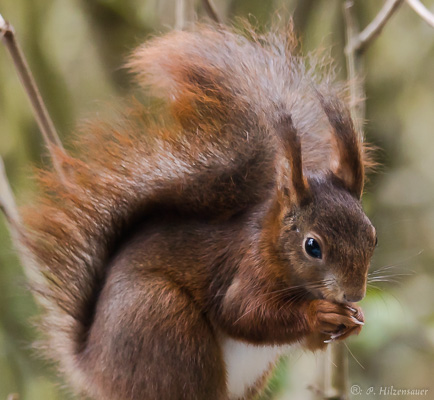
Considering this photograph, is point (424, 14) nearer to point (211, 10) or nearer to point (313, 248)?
point (211, 10)

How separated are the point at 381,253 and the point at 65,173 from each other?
1.52 metres

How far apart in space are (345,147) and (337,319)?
355 mm

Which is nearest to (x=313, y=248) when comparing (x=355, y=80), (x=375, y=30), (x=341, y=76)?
(x=355, y=80)

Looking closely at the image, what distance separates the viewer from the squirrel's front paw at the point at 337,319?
120 centimetres

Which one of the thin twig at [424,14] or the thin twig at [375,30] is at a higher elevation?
the thin twig at [375,30]

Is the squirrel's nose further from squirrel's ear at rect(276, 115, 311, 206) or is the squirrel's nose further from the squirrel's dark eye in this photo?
squirrel's ear at rect(276, 115, 311, 206)

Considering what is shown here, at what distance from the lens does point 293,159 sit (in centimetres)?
120

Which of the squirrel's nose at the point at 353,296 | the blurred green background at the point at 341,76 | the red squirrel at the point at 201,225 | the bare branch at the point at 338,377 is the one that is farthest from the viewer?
the blurred green background at the point at 341,76

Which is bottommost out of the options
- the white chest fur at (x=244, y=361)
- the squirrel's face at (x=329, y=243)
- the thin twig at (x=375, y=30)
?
the white chest fur at (x=244, y=361)

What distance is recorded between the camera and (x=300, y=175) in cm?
123

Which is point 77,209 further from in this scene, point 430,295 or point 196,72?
point 430,295

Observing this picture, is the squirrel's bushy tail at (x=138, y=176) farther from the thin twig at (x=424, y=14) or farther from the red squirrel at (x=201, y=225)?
the thin twig at (x=424, y=14)

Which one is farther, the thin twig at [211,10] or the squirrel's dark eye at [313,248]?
the thin twig at [211,10]

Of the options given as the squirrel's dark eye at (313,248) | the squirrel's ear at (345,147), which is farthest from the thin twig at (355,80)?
the squirrel's dark eye at (313,248)
